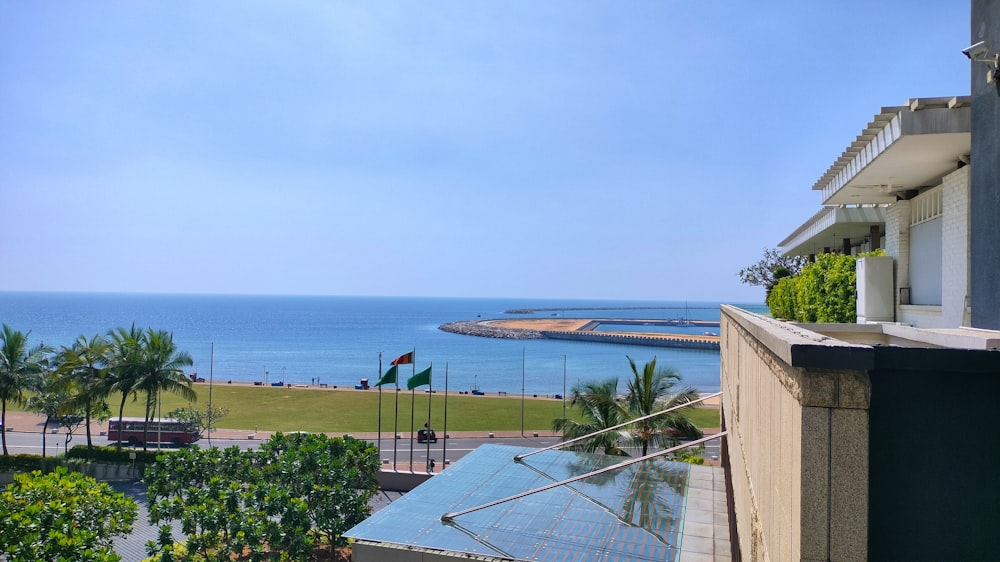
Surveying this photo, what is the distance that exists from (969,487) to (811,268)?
19113 millimetres

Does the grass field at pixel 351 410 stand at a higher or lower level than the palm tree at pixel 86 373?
lower

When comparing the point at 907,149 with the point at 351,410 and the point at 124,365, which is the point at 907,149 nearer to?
the point at 124,365

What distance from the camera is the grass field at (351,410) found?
49.1 meters

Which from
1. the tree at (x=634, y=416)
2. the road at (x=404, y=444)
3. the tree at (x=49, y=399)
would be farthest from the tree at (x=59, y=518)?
the tree at (x=49, y=399)

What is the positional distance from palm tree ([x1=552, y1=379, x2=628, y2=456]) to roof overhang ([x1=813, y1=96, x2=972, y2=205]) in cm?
1331

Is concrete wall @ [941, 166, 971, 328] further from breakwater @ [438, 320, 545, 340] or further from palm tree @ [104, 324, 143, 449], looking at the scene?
breakwater @ [438, 320, 545, 340]

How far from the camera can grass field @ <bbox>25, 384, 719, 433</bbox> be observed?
49125mm

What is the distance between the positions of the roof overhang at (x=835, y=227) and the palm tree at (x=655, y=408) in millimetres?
9204

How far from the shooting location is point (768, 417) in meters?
4.37

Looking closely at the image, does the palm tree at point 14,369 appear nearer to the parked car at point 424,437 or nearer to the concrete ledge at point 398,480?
the concrete ledge at point 398,480

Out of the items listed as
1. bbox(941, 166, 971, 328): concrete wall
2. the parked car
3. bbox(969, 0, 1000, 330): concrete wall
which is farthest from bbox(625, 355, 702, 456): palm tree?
the parked car

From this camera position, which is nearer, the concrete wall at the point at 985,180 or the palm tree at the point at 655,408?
the concrete wall at the point at 985,180

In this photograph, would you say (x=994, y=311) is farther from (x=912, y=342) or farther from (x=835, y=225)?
(x=835, y=225)

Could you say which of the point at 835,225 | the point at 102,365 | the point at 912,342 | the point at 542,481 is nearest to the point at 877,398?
the point at 912,342
